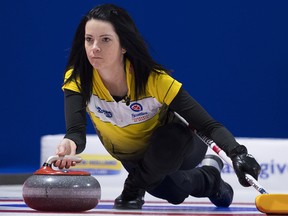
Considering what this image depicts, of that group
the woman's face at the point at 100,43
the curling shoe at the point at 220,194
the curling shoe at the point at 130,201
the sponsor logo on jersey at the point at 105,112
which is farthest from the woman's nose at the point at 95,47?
the curling shoe at the point at 220,194

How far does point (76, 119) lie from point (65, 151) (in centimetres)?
22

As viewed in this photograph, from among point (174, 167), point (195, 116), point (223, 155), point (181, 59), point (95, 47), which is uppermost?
point (95, 47)

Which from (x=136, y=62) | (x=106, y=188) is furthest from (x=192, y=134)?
(x=106, y=188)

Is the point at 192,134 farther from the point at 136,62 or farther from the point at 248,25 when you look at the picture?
the point at 248,25

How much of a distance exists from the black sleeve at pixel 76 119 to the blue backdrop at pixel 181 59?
9.68 ft

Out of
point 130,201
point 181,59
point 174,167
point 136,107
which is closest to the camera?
point 136,107

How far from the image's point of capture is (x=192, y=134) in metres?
3.08

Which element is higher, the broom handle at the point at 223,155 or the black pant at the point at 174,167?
the broom handle at the point at 223,155

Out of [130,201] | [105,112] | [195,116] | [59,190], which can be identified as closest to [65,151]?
[59,190]

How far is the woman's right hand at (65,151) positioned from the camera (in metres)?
2.64

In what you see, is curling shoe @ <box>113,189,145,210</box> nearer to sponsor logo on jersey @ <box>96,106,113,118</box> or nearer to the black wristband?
sponsor logo on jersey @ <box>96,106,113,118</box>

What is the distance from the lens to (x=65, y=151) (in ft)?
8.84

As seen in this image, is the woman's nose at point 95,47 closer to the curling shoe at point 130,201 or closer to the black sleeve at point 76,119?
the black sleeve at point 76,119

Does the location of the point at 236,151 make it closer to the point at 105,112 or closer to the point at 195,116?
the point at 195,116
